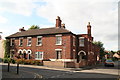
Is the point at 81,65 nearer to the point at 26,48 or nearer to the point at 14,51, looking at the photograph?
the point at 26,48

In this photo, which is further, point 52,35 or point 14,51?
point 14,51

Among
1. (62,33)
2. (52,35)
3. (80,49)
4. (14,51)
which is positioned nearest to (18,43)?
(14,51)

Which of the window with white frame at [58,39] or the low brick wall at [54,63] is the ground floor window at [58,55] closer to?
the window with white frame at [58,39]

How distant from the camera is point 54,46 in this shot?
31.7 metres

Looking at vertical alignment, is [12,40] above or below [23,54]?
above

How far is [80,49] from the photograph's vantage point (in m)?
34.2

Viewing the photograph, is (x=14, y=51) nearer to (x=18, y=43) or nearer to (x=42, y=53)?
(x=18, y=43)

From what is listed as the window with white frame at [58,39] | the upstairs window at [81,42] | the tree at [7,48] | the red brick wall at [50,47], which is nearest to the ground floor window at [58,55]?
the red brick wall at [50,47]

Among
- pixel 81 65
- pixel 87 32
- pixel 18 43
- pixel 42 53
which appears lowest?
pixel 81 65

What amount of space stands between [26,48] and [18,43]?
2.91 meters

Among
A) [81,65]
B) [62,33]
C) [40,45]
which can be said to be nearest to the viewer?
[81,65]

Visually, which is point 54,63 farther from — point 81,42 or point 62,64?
point 81,42

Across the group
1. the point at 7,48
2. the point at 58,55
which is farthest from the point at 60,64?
the point at 7,48

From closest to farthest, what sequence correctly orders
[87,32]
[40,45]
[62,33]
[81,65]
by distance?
[81,65] < [62,33] < [40,45] < [87,32]
